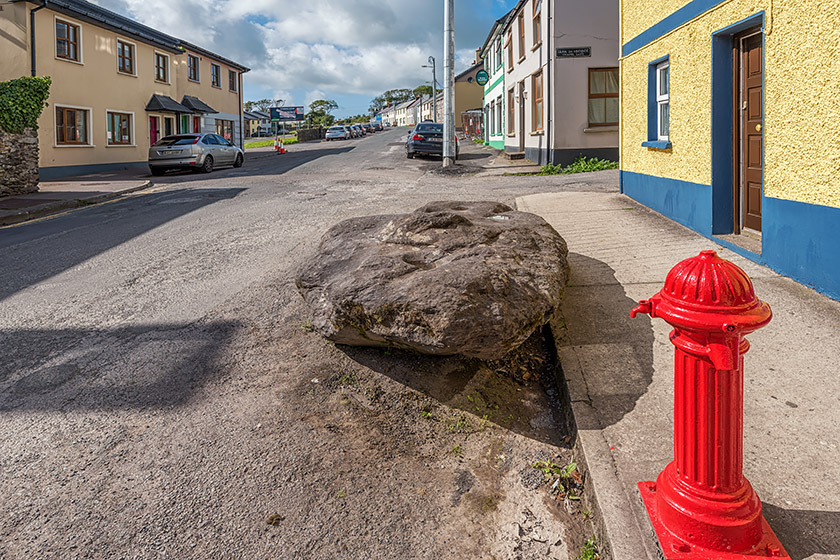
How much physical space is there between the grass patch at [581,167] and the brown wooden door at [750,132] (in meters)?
11.1

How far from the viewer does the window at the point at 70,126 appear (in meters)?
22.0

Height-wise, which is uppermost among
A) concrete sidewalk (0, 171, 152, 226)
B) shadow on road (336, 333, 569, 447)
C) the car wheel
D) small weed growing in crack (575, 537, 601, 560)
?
the car wheel

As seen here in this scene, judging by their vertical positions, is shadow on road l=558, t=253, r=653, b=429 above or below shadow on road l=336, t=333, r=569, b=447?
above

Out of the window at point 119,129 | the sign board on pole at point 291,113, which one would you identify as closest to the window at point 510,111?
the window at point 119,129

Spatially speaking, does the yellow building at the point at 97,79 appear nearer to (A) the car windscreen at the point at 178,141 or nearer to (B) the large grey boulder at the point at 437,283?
(A) the car windscreen at the point at 178,141

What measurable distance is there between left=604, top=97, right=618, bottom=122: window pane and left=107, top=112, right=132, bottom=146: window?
61.4 ft

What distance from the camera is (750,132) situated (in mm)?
6512

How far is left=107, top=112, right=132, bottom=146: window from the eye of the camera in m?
25.0

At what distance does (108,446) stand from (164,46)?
2938 cm

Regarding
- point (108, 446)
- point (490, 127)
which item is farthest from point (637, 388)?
point (490, 127)

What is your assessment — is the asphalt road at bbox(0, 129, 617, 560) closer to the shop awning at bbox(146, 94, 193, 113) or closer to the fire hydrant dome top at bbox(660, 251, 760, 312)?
the fire hydrant dome top at bbox(660, 251, 760, 312)

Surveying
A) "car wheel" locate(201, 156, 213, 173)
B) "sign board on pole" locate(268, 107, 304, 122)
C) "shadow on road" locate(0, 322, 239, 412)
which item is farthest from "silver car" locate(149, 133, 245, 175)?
"sign board on pole" locate(268, 107, 304, 122)

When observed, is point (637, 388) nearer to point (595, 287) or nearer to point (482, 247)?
point (482, 247)

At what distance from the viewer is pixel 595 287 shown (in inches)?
216
